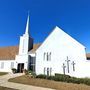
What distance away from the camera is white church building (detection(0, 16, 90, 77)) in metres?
22.8

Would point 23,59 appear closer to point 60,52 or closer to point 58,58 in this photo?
point 58,58

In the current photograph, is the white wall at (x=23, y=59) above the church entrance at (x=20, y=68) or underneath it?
above

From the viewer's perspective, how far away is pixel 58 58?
25.0 meters

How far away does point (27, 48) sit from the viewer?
31.9 meters

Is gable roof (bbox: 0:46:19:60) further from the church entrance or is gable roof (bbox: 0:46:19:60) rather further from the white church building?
the white church building

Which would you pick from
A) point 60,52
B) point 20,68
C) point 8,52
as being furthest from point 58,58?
point 8,52

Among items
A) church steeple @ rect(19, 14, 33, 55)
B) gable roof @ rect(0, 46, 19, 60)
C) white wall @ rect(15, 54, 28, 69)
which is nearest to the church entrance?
white wall @ rect(15, 54, 28, 69)

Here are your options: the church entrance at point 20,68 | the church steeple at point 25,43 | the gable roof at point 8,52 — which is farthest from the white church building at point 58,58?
the gable roof at point 8,52

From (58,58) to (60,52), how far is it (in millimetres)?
1281

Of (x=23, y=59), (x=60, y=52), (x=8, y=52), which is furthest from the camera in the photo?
(x=8, y=52)

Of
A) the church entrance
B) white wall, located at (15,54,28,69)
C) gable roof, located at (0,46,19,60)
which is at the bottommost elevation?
the church entrance

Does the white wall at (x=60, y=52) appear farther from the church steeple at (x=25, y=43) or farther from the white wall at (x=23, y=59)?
the church steeple at (x=25, y=43)

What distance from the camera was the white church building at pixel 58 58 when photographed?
74.7ft

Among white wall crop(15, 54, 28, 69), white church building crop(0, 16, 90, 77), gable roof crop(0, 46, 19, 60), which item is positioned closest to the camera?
white church building crop(0, 16, 90, 77)
